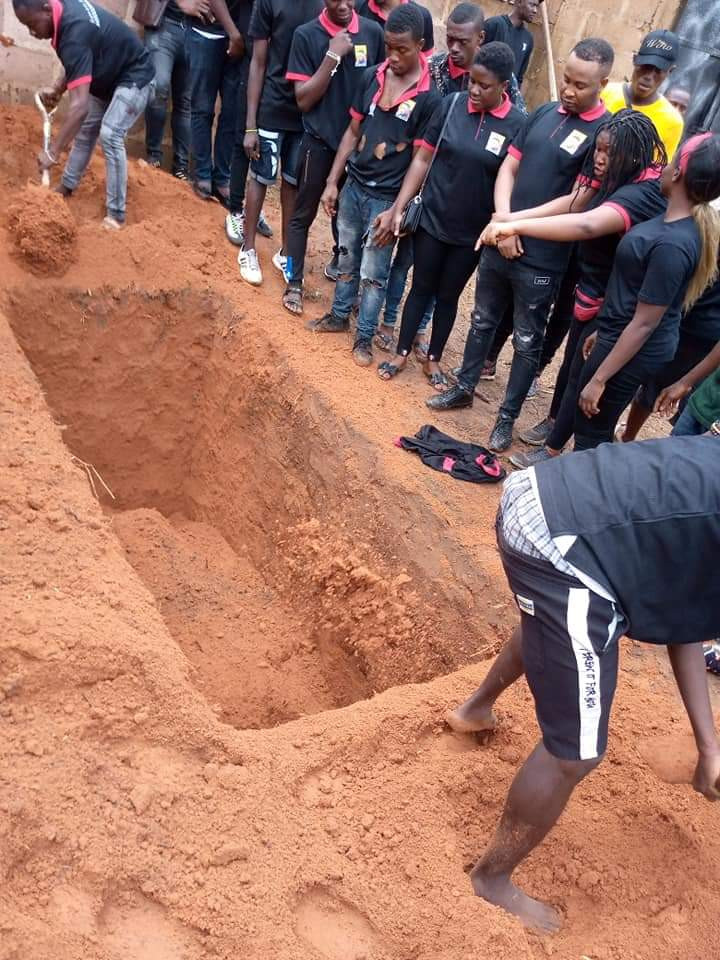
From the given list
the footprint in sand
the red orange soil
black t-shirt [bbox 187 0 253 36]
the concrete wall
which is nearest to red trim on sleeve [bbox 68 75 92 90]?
the red orange soil

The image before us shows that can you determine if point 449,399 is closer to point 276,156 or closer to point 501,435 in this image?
point 501,435

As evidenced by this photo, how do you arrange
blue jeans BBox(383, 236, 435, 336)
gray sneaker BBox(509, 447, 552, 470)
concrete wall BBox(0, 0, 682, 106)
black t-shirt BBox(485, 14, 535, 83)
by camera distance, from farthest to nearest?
1. concrete wall BBox(0, 0, 682, 106)
2. black t-shirt BBox(485, 14, 535, 83)
3. blue jeans BBox(383, 236, 435, 336)
4. gray sneaker BBox(509, 447, 552, 470)

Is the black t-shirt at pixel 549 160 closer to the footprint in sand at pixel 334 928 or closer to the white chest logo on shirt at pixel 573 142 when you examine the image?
the white chest logo on shirt at pixel 573 142

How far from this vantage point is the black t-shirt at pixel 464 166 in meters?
4.51

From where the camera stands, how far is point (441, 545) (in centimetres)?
408

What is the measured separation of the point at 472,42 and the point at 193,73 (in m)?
2.22

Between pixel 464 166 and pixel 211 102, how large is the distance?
2.51 meters

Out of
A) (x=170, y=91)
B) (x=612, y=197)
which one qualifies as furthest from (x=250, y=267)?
(x=612, y=197)

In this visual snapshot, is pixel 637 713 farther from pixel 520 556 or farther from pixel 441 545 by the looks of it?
pixel 520 556

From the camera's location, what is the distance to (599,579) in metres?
2.02

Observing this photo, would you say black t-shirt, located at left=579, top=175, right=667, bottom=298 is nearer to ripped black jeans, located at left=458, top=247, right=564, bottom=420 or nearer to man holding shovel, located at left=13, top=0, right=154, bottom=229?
ripped black jeans, located at left=458, top=247, right=564, bottom=420

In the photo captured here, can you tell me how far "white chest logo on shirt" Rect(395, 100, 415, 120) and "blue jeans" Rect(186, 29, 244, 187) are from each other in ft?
6.35

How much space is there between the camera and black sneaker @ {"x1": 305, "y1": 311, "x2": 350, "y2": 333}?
5.36 meters

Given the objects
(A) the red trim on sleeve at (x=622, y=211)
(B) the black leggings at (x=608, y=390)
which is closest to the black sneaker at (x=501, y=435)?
(B) the black leggings at (x=608, y=390)
